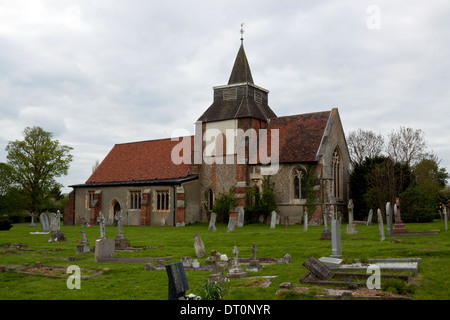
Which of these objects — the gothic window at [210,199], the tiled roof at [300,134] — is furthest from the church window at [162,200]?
the tiled roof at [300,134]

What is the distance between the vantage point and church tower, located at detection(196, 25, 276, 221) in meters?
35.0

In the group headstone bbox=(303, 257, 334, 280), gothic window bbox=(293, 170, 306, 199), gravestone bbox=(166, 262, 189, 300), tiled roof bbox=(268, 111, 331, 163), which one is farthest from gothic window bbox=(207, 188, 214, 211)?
gravestone bbox=(166, 262, 189, 300)

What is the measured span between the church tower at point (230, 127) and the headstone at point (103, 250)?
61.6 feet

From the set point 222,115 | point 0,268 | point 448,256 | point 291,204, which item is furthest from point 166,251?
point 222,115

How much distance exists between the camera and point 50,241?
2228 centimetres

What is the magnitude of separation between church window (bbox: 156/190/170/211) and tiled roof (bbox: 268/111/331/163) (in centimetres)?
1043

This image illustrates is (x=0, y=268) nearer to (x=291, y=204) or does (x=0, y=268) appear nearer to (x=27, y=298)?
(x=27, y=298)

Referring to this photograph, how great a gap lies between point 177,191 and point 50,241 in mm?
13839

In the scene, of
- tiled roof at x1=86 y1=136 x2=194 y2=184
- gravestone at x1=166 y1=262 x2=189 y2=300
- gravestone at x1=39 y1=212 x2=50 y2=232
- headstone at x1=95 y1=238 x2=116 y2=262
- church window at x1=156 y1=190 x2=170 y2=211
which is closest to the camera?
gravestone at x1=166 y1=262 x2=189 y2=300

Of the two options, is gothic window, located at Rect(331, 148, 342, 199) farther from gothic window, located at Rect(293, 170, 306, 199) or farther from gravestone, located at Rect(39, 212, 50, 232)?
gravestone, located at Rect(39, 212, 50, 232)

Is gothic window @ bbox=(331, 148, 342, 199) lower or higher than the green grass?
higher

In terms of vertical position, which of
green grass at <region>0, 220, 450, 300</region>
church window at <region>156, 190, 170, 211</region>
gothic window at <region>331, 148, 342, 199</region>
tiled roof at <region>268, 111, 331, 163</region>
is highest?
tiled roof at <region>268, 111, 331, 163</region>

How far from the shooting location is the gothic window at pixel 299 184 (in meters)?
32.3
